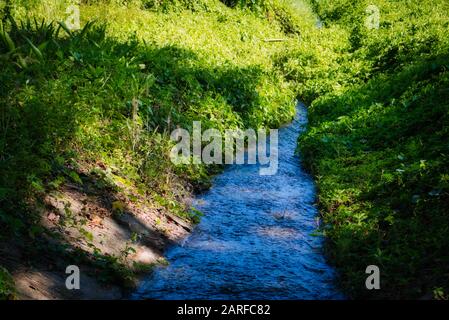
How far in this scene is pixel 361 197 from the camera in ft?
22.7

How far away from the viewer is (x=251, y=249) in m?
6.14

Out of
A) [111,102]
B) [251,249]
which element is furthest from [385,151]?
[111,102]

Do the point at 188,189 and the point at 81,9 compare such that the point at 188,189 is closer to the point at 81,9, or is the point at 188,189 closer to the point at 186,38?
the point at 186,38

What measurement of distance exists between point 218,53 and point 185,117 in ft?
13.9

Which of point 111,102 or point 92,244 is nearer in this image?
point 92,244

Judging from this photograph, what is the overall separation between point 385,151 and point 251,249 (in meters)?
3.29

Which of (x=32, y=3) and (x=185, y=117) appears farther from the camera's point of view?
(x=32, y=3)

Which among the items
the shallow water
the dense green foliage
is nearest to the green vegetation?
the dense green foliage

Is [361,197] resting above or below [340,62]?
below

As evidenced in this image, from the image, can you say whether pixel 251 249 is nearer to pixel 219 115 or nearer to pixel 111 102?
pixel 111 102

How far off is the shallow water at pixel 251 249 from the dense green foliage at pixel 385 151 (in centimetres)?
33

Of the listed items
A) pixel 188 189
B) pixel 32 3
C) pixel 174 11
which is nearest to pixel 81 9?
pixel 32 3

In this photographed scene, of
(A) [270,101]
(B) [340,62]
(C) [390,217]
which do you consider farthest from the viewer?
(B) [340,62]

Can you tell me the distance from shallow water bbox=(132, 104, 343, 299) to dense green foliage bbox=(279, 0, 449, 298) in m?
0.33
